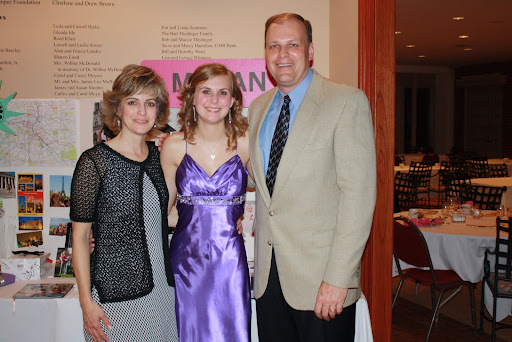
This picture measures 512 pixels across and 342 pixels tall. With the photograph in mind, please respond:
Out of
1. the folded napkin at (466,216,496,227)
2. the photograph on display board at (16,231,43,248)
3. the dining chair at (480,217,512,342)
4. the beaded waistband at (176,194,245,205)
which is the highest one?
the beaded waistband at (176,194,245,205)

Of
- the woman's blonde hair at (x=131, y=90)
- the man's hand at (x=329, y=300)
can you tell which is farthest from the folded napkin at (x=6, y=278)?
the man's hand at (x=329, y=300)

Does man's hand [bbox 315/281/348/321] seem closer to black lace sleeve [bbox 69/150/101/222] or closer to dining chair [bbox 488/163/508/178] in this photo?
black lace sleeve [bbox 69/150/101/222]

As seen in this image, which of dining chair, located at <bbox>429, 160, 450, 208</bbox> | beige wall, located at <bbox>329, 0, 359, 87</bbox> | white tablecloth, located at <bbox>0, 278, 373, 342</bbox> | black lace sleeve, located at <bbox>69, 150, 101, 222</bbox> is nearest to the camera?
black lace sleeve, located at <bbox>69, 150, 101, 222</bbox>

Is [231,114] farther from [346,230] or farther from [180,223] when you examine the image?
[346,230]

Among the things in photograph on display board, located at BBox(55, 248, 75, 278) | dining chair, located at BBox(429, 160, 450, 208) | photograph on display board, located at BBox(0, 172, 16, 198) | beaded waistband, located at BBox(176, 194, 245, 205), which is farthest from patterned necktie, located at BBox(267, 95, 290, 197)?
dining chair, located at BBox(429, 160, 450, 208)

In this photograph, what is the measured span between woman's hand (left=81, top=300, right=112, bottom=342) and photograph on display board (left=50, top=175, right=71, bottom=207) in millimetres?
1175

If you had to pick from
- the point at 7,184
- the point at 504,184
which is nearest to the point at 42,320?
the point at 7,184

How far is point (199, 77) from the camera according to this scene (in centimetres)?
225

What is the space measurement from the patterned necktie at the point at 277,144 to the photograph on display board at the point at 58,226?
1.64m

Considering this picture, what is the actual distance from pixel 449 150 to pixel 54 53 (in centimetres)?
1527

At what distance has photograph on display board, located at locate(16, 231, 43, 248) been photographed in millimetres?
3066

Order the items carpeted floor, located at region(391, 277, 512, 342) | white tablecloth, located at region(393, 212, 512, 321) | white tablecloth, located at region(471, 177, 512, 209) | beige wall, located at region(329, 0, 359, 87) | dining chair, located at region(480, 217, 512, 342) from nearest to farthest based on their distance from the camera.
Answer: beige wall, located at region(329, 0, 359, 87) < dining chair, located at region(480, 217, 512, 342) < white tablecloth, located at region(393, 212, 512, 321) < carpeted floor, located at region(391, 277, 512, 342) < white tablecloth, located at region(471, 177, 512, 209)

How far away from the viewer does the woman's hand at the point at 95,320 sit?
2043mm

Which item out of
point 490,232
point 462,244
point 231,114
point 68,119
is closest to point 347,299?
point 231,114
